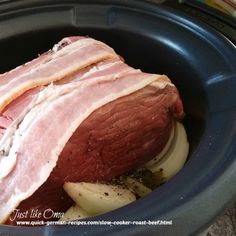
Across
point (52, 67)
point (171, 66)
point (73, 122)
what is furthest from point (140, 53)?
point (73, 122)

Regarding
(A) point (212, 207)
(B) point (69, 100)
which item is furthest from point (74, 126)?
(A) point (212, 207)

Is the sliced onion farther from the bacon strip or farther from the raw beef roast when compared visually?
the bacon strip

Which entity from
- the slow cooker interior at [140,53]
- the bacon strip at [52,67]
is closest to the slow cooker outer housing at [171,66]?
the slow cooker interior at [140,53]

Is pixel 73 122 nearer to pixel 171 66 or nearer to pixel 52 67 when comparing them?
pixel 52 67

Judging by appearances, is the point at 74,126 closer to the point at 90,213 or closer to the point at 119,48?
the point at 90,213

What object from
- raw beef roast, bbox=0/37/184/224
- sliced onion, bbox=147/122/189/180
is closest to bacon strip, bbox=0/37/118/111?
→ raw beef roast, bbox=0/37/184/224

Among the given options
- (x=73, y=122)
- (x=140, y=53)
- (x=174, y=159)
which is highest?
(x=140, y=53)

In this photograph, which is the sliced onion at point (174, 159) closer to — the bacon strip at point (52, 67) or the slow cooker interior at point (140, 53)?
the slow cooker interior at point (140, 53)
